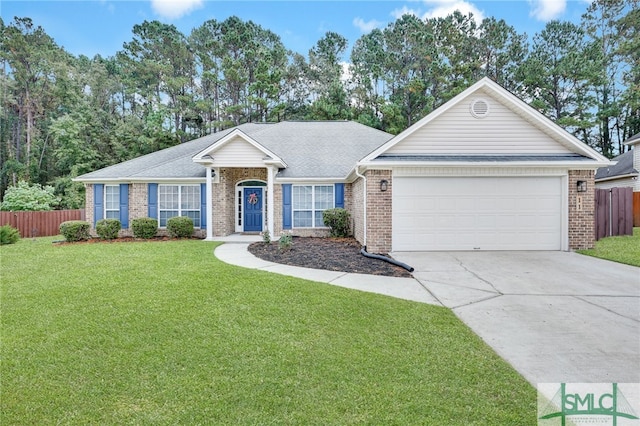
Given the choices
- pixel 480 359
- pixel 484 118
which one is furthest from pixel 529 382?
pixel 484 118

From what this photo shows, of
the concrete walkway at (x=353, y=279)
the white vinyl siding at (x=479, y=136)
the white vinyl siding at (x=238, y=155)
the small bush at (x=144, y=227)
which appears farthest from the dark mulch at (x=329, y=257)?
the small bush at (x=144, y=227)

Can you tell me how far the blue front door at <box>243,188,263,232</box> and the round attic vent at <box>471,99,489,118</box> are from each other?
29.4 feet

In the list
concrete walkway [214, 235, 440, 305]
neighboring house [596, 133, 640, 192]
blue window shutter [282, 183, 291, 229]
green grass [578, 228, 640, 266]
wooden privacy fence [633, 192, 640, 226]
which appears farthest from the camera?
neighboring house [596, 133, 640, 192]

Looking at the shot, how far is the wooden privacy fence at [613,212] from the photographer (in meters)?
11.8

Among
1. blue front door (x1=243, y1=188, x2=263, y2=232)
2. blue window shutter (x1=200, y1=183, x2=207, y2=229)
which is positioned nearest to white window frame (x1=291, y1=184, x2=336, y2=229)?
blue front door (x1=243, y1=188, x2=263, y2=232)

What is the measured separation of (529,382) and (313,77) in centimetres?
3232

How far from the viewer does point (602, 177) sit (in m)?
20.5

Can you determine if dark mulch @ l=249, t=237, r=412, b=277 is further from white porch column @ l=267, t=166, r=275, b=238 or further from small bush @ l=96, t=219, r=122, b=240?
small bush @ l=96, t=219, r=122, b=240

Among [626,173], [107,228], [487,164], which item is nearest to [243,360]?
[487,164]

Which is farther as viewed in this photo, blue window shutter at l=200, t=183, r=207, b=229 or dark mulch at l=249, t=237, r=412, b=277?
blue window shutter at l=200, t=183, r=207, b=229

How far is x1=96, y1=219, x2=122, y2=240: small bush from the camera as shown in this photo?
13086mm

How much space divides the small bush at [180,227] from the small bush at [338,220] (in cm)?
536

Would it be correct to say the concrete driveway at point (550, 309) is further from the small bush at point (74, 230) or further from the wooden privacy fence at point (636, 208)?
the small bush at point (74, 230)

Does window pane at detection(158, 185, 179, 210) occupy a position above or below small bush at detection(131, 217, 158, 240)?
above
